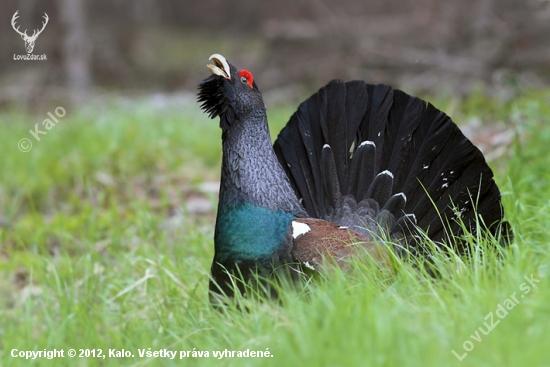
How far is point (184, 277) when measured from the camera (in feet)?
11.2

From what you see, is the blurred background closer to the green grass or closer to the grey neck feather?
the green grass

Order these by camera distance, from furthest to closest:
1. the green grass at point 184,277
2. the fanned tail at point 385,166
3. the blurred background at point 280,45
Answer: the blurred background at point 280,45
the fanned tail at point 385,166
the green grass at point 184,277

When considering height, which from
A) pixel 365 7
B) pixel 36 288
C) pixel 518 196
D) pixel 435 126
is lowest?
pixel 36 288

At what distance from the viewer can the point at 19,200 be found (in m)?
5.47

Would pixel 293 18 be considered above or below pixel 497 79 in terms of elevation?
above

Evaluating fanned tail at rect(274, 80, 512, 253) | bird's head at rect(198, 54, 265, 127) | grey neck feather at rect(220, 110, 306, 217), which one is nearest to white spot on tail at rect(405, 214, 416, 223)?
fanned tail at rect(274, 80, 512, 253)

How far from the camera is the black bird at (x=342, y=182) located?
108 inches

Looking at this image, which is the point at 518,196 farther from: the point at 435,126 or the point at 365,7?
the point at 365,7

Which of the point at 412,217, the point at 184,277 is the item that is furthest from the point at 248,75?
the point at 184,277

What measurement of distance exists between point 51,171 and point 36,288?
180cm

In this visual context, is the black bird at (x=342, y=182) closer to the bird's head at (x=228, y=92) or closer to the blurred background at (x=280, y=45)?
the bird's head at (x=228, y=92)

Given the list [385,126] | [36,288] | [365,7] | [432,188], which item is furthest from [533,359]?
[365,7]

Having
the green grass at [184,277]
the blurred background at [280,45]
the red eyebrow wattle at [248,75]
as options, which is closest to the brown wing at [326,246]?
the green grass at [184,277]

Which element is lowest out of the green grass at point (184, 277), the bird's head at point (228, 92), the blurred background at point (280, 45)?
the green grass at point (184, 277)
